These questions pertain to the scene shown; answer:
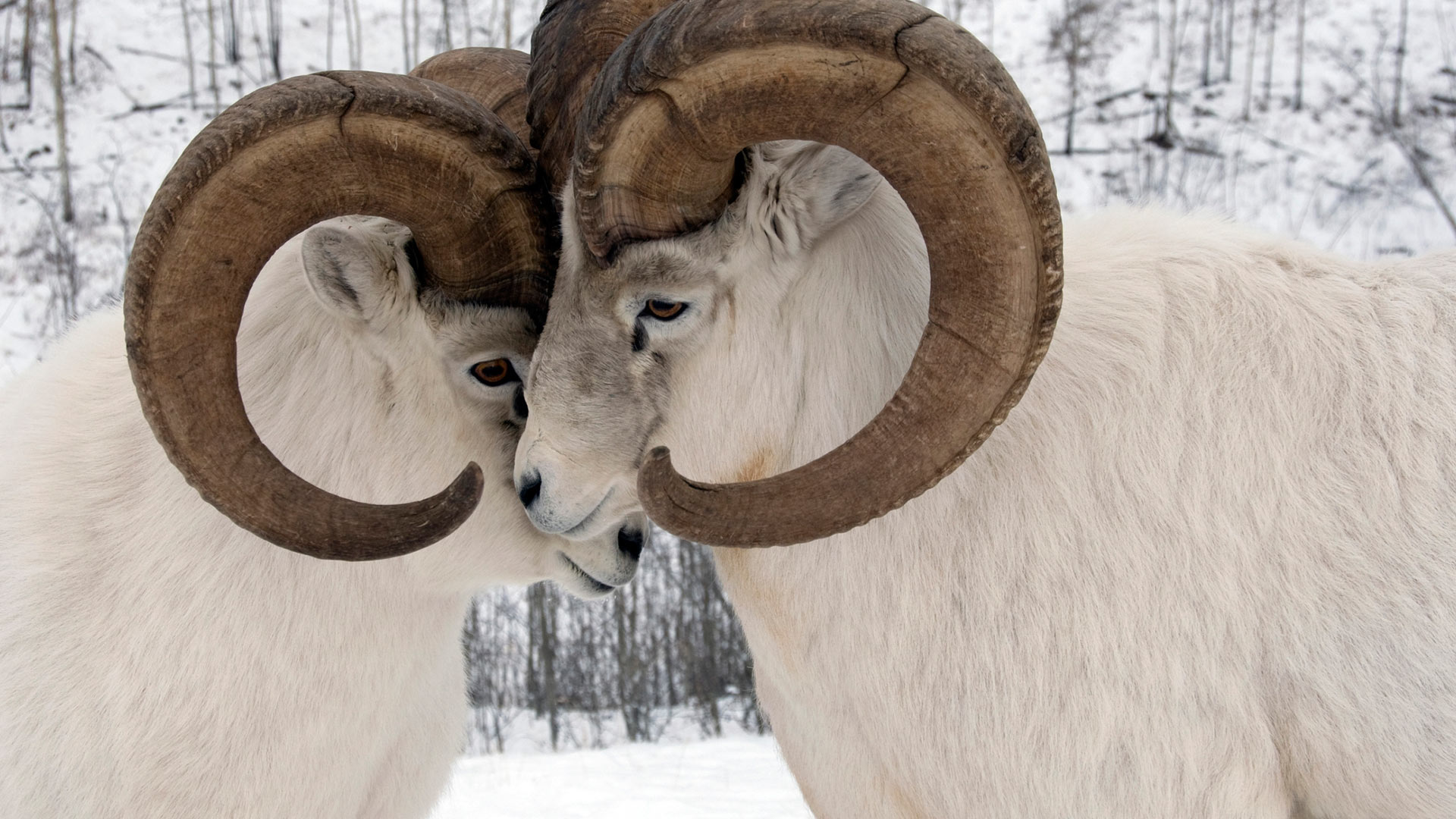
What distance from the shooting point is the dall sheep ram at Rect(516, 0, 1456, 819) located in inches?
116

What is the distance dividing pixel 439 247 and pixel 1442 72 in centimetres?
2698

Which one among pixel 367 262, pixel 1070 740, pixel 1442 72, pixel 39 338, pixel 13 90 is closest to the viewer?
pixel 1070 740

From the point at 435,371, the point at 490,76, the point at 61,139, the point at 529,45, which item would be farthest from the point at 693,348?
the point at 61,139

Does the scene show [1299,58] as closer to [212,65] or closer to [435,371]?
[212,65]

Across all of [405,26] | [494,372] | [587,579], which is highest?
[405,26]

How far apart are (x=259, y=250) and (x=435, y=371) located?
0.73 meters

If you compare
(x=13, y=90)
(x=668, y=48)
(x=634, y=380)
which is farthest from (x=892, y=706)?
(x=13, y=90)

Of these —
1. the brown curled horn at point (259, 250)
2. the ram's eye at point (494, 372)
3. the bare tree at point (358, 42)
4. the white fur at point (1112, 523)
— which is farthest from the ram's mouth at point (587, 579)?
the bare tree at point (358, 42)

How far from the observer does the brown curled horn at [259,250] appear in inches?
127

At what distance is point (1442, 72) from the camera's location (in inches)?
979

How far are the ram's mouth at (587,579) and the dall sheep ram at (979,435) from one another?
74cm

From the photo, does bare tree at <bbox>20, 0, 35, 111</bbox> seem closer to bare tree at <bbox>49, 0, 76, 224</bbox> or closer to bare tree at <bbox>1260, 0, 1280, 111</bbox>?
bare tree at <bbox>49, 0, 76, 224</bbox>

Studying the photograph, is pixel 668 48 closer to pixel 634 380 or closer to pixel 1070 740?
pixel 634 380

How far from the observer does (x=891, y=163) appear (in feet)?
9.85
